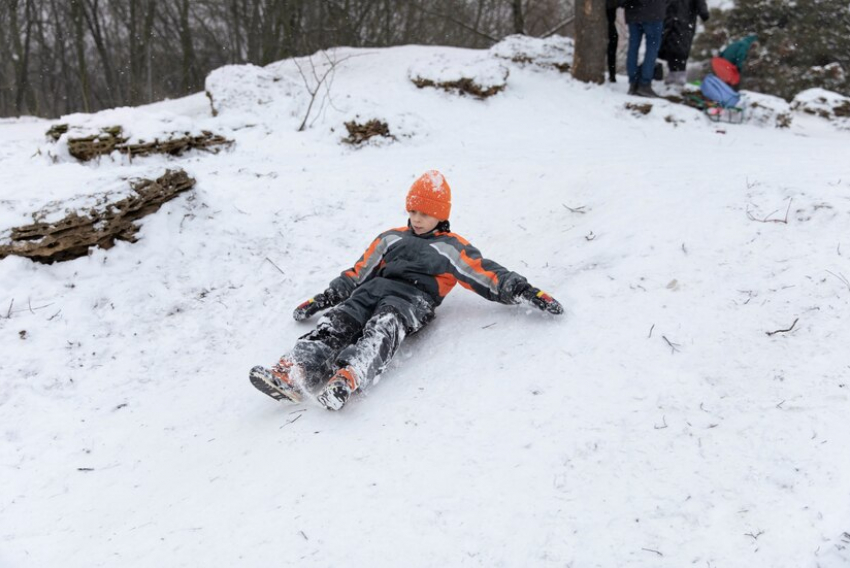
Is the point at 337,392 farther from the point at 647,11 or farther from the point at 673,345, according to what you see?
the point at 647,11

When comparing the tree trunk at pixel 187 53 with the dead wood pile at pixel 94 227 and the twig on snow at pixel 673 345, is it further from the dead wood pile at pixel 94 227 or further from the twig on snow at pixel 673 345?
the twig on snow at pixel 673 345

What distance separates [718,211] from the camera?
397cm

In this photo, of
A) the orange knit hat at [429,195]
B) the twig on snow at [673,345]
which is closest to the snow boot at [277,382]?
the orange knit hat at [429,195]

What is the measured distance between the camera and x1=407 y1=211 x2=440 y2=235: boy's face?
3867 millimetres

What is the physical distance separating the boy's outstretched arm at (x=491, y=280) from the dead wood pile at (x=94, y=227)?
8.13 ft

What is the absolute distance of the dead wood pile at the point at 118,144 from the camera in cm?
607

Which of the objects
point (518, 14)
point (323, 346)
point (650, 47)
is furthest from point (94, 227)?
point (518, 14)

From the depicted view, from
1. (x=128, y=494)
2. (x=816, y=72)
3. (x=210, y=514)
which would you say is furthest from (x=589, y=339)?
(x=816, y=72)

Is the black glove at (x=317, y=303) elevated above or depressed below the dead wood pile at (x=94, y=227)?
below

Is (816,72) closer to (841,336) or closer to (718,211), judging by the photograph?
(718,211)

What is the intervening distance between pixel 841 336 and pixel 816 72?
39.8 feet

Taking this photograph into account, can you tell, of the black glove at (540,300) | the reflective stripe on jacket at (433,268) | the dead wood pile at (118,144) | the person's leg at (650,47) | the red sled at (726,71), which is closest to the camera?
the black glove at (540,300)

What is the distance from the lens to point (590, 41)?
9.18 m

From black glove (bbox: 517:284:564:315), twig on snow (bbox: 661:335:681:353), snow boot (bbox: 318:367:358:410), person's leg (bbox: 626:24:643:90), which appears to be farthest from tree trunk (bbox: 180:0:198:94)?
twig on snow (bbox: 661:335:681:353)
